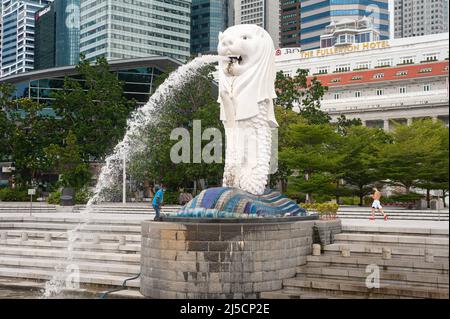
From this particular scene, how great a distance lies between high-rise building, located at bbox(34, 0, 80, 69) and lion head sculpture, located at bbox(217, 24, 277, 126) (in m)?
124

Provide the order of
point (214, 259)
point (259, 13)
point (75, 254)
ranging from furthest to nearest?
point (259, 13) < point (75, 254) < point (214, 259)

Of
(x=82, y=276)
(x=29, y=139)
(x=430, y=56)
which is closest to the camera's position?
(x=82, y=276)

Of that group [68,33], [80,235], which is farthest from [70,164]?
[68,33]

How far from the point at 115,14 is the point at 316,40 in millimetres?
40380

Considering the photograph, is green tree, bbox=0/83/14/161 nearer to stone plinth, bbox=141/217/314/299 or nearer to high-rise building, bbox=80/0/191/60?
stone plinth, bbox=141/217/314/299

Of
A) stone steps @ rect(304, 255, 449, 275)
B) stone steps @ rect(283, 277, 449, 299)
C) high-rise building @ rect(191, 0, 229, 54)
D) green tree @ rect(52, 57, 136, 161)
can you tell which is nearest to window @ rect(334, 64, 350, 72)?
green tree @ rect(52, 57, 136, 161)

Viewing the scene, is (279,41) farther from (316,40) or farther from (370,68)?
(370,68)

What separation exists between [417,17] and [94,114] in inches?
6391

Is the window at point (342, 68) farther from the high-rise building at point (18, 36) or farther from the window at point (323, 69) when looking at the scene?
the high-rise building at point (18, 36)

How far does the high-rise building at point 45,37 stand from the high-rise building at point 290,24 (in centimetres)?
6257

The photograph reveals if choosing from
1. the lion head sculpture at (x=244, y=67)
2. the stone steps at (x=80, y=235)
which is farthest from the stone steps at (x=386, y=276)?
the stone steps at (x=80, y=235)

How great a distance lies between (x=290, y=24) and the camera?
153000mm

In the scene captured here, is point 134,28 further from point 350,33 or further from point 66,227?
point 66,227
